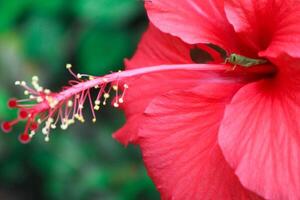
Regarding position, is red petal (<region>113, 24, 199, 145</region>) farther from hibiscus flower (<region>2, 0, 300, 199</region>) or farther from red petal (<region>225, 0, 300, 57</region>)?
red petal (<region>225, 0, 300, 57</region>)

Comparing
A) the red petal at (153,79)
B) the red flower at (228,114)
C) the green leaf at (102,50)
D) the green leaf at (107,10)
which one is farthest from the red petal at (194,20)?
the green leaf at (102,50)

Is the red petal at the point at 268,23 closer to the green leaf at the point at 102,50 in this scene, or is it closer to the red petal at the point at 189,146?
the red petal at the point at 189,146

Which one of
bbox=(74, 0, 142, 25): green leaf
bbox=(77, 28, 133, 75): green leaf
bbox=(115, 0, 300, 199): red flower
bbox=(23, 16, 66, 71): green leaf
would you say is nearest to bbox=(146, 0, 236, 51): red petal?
bbox=(115, 0, 300, 199): red flower

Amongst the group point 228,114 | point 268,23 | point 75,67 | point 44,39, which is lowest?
point 75,67

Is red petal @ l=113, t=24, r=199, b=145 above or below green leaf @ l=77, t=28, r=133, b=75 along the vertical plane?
above

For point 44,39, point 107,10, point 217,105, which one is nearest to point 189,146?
point 217,105

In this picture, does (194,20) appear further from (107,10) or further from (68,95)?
(107,10)

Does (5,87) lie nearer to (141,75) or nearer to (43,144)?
(43,144)

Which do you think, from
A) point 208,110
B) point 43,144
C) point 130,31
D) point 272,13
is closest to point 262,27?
point 272,13
